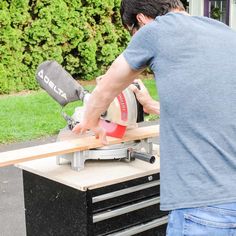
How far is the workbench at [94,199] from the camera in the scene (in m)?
2.78

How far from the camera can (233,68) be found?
80.7 inches

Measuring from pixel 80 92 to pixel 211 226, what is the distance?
1.20 metres

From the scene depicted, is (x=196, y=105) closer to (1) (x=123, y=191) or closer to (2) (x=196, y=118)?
(2) (x=196, y=118)

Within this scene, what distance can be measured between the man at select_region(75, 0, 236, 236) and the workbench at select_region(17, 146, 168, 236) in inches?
28.9

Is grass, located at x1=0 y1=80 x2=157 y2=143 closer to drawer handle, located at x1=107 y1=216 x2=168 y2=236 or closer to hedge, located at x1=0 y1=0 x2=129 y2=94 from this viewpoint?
hedge, located at x1=0 y1=0 x2=129 y2=94

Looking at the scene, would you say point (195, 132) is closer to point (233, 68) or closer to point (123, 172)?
point (233, 68)

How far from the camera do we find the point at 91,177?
112 inches

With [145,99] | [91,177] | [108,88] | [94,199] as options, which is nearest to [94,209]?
[94,199]

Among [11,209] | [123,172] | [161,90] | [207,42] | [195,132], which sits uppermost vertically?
[207,42]

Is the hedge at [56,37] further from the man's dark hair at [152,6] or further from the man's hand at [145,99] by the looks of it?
the man's dark hair at [152,6]

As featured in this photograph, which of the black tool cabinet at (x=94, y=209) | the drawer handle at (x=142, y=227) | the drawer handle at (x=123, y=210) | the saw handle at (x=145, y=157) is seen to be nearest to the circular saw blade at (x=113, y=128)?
the saw handle at (x=145, y=157)

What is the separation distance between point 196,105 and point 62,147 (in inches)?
40.8

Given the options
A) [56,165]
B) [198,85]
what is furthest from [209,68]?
[56,165]

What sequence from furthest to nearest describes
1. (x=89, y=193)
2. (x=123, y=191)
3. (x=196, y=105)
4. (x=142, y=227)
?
(x=142, y=227) → (x=123, y=191) → (x=89, y=193) → (x=196, y=105)
